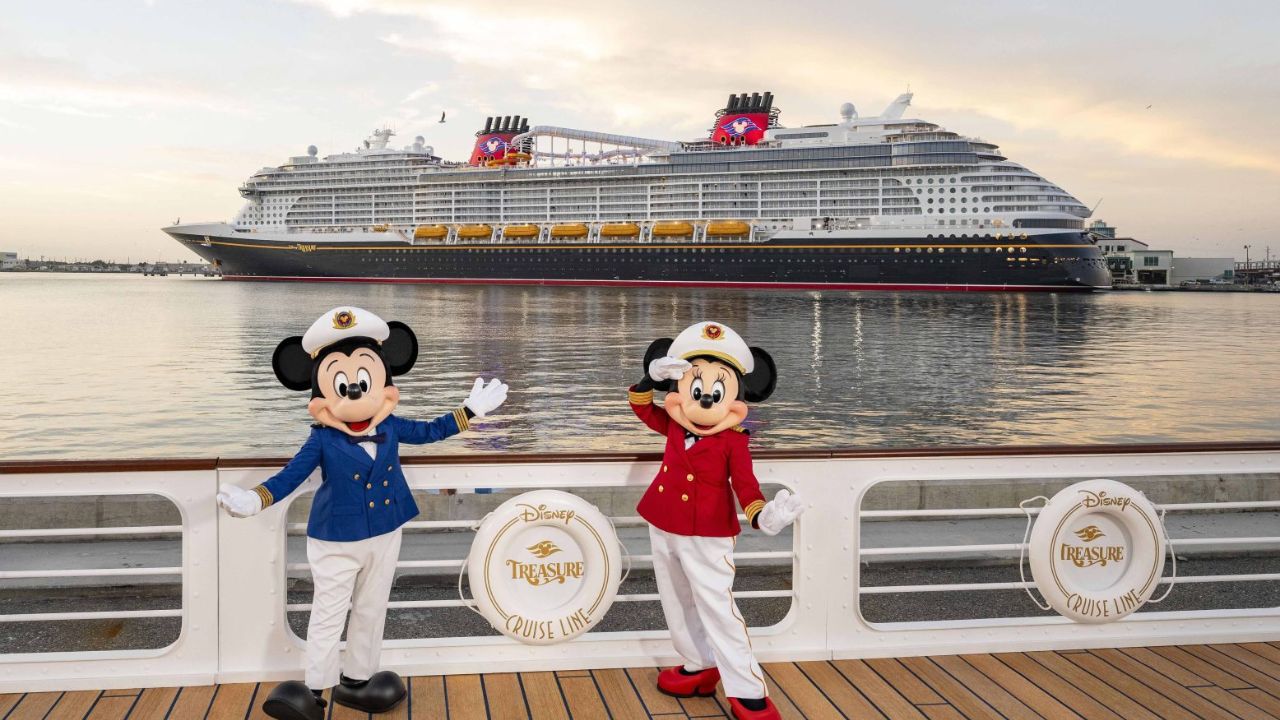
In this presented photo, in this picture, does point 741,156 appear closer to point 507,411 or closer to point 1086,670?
point 507,411

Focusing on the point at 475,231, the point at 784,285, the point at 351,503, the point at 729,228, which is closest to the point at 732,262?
the point at 729,228

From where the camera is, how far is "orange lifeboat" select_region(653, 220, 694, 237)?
2312 inches

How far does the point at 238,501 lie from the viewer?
2561 millimetres

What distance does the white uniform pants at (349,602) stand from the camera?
2773 mm

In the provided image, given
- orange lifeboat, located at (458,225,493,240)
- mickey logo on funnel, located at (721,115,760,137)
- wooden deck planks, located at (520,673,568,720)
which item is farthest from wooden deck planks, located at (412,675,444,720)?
orange lifeboat, located at (458,225,493,240)

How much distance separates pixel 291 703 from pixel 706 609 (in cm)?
117

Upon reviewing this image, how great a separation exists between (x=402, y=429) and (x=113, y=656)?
1039 millimetres

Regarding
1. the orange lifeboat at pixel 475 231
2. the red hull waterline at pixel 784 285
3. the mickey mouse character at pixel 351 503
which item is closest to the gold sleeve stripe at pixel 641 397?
the mickey mouse character at pixel 351 503

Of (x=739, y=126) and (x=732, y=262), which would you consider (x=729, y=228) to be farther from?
(x=739, y=126)

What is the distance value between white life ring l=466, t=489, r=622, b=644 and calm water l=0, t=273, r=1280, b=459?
7.38ft

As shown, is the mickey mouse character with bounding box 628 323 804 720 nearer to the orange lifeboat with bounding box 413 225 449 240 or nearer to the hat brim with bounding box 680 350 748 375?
the hat brim with bounding box 680 350 748 375

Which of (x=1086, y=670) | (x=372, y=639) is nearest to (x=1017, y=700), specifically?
(x=1086, y=670)

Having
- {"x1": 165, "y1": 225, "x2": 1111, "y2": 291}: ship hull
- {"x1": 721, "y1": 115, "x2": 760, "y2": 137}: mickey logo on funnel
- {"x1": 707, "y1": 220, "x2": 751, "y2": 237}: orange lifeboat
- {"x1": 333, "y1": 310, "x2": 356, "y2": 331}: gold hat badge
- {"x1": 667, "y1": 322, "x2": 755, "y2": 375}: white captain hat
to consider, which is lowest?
{"x1": 667, "y1": 322, "x2": 755, "y2": 375}: white captain hat

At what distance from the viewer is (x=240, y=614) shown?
2869 millimetres
